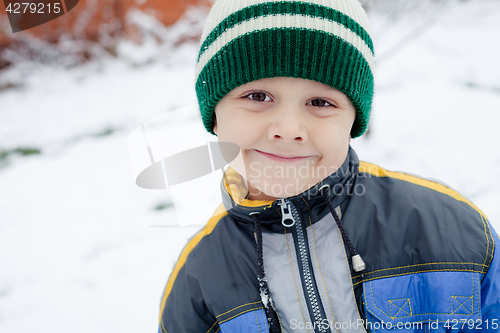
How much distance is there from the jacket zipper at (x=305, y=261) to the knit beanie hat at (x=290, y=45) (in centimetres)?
36

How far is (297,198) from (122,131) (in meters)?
2.97

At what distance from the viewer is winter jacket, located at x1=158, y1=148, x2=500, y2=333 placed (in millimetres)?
955

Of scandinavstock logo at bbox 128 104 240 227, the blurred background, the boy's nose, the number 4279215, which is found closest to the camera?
the boy's nose

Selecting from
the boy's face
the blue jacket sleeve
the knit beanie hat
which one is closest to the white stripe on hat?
the knit beanie hat

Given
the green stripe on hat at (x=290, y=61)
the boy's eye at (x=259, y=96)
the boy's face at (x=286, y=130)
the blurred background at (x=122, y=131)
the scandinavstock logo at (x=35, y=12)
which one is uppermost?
the scandinavstock logo at (x=35, y=12)

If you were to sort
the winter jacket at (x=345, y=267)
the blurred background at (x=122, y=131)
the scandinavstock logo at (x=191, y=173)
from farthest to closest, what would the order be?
the blurred background at (x=122, y=131) < the scandinavstock logo at (x=191, y=173) < the winter jacket at (x=345, y=267)

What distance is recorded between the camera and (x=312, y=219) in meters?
1.03

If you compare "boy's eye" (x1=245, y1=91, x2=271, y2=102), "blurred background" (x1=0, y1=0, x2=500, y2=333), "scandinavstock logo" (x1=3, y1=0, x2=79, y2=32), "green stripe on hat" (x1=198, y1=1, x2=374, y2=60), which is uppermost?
"scandinavstock logo" (x1=3, y1=0, x2=79, y2=32)

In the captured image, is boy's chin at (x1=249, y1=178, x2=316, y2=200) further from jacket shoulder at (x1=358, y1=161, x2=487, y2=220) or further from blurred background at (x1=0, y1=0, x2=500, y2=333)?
blurred background at (x1=0, y1=0, x2=500, y2=333)

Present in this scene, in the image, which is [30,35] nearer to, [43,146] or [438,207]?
[43,146]

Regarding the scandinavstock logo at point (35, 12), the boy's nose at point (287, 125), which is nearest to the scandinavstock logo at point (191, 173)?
the boy's nose at point (287, 125)

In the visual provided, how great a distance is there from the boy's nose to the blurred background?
1.33 m

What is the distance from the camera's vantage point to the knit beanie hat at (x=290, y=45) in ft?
2.87

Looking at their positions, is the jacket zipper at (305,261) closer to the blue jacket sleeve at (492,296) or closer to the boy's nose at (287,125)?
the boy's nose at (287,125)
